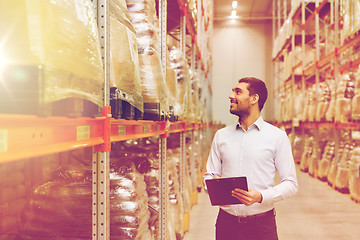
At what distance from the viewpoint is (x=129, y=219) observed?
2.26 m

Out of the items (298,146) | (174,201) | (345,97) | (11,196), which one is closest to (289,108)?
(298,146)

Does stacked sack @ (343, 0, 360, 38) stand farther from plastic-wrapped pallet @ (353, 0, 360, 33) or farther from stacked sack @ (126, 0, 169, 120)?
stacked sack @ (126, 0, 169, 120)

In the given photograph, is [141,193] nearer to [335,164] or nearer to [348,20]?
[348,20]

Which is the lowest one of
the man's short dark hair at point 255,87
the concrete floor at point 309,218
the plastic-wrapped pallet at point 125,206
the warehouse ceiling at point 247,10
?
the concrete floor at point 309,218

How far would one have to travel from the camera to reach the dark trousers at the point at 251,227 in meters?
2.38

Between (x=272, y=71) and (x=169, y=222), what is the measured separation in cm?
1567

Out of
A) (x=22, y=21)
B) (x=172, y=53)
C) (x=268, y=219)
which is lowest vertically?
(x=268, y=219)

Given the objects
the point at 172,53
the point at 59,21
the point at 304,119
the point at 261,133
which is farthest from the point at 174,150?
the point at 304,119

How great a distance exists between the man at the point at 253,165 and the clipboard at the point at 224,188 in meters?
0.20

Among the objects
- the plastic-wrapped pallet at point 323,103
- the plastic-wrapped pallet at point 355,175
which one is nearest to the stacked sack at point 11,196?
the plastic-wrapped pallet at point 355,175

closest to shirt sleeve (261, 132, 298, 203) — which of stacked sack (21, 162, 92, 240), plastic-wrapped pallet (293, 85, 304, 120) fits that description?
stacked sack (21, 162, 92, 240)

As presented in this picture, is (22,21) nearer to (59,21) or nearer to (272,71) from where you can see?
(59,21)

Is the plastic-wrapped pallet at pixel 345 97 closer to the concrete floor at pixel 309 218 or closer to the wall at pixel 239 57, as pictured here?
the concrete floor at pixel 309 218

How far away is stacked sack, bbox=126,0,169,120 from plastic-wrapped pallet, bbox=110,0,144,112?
378mm
